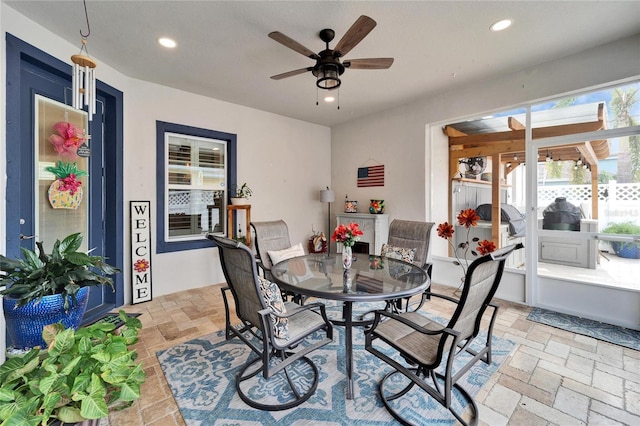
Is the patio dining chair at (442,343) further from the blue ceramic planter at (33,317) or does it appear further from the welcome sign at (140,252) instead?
the welcome sign at (140,252)

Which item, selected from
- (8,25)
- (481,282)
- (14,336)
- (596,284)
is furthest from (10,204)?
(596,284)

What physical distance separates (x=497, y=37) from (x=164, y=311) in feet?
15.5

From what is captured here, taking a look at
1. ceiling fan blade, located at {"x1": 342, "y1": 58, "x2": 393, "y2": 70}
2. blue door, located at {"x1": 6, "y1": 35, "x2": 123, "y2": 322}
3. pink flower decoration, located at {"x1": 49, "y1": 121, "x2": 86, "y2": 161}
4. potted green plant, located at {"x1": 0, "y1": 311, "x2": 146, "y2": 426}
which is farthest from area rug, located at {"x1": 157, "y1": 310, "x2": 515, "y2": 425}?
ceiling fan blade, located at {"x1": 342, "y1": 58, "x2": 393, "y2": 70}

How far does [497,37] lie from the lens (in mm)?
2717

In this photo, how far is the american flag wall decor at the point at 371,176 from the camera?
5047 millimetres

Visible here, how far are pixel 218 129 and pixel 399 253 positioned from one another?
336 centimetres

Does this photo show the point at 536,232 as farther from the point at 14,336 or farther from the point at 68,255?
the point at 14,336

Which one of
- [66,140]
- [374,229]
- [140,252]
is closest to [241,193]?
[140,252]

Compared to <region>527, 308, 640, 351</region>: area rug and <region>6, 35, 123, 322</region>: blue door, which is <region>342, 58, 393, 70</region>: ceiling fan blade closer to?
<region>6, 35, 123, 322</region>: blue door

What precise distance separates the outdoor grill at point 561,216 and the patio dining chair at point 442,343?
7.60 ft

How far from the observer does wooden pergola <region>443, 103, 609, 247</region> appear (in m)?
3.11

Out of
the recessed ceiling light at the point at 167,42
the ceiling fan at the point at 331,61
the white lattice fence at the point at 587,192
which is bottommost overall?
the white lattice fence at the point at 587,192

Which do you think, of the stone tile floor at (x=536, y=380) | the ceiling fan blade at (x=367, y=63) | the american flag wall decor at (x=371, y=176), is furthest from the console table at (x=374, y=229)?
the ceiling fan blade at (x=367, y=63)

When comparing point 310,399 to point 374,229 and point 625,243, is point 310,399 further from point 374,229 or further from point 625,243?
point 625,243
